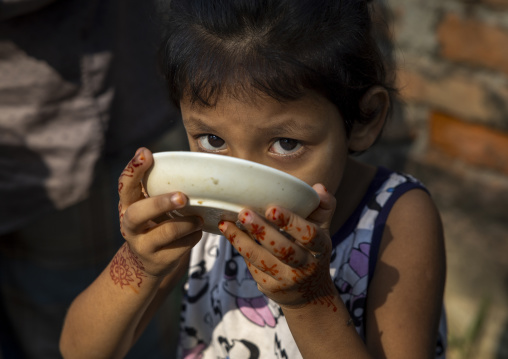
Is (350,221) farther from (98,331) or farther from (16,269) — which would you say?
(16,269)

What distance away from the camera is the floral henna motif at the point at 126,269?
3.89ft

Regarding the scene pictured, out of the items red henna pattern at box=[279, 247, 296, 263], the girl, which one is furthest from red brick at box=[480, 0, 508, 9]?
red henna pattern at box=[279, 247, 296, 263]

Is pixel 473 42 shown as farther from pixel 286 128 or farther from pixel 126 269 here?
pixel 126 269

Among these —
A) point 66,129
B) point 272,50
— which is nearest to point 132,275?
point 272,50

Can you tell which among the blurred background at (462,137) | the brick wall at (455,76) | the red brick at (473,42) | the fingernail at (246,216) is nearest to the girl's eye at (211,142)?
the fingernail at (246,216)

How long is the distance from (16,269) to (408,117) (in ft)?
4.89

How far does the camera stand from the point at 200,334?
4.75 ft

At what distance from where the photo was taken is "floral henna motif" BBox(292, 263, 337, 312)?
101 centimetres

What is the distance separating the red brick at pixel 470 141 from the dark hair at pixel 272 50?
3.50 ft

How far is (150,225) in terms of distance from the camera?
42.8 inches

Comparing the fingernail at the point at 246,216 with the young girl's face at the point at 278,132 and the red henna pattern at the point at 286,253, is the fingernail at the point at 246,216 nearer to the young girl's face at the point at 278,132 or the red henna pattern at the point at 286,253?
the red henna pattern at the point at 286,253

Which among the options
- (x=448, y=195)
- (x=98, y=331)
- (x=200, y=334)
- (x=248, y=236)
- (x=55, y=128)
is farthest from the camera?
(x=448, y=195)

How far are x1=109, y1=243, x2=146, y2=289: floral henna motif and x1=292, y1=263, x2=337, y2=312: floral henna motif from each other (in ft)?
1.04

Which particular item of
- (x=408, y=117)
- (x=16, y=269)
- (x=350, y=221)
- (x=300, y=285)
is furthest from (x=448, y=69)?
(x=16, y=269)
